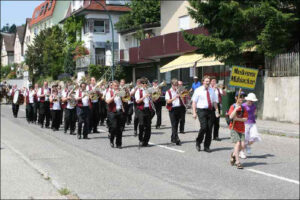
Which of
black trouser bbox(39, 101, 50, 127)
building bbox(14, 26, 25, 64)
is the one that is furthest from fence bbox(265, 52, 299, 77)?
black trouser bbox(39, 101, 50, 127)

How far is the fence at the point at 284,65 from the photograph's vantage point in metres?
10.5

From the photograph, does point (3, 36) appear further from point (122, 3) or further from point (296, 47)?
point (122, 3)

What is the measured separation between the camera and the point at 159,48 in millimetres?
30062

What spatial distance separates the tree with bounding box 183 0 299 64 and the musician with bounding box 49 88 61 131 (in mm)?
5234

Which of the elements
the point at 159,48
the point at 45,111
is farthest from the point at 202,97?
the point at 159,48

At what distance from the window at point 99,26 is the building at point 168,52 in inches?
312

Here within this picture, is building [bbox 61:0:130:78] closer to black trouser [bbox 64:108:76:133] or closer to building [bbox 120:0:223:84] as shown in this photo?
building [bbox 120:0:223:84]

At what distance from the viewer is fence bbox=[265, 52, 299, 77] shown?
34.4 feet


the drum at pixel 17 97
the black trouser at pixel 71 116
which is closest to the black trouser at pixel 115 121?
the black trouser at pixel 71 116

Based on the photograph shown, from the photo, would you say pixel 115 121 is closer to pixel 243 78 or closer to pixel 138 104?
pixel 138 104

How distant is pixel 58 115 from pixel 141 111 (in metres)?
6.47

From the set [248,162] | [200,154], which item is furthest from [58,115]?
[248,162]

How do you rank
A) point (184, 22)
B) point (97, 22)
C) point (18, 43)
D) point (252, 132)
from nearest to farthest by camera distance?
point (18, 43) < point (252, 132) < point (184, 22) < point (97, 22)

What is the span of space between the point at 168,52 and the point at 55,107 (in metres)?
13.0
